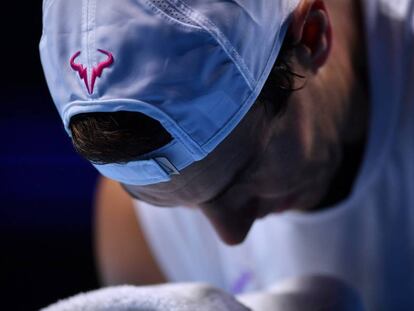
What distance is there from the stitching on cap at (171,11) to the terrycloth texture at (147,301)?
0.73ft

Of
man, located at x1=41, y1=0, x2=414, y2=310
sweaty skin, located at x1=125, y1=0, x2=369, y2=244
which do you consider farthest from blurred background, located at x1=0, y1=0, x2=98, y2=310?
sweaty skin, located at x1=125, y1=0, x2=369, y2=244

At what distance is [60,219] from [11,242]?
11 cm

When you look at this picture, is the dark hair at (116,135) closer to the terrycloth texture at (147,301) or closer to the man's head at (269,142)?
the man's head at (269,142)

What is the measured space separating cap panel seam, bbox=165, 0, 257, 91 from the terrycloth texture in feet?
0.62

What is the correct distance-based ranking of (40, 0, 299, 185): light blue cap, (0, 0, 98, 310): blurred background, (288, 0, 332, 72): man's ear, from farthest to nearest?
(0, 0, 98, 310): blurred background, (288, 0, 332, 72): man's ear, (40, 0, 299, 185): light blue cap

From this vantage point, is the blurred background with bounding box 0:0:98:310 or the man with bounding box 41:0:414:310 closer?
the man with bounding box 41:0:414:310

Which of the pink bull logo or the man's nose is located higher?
the pink bull logo

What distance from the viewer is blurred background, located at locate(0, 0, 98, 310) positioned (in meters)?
1.37

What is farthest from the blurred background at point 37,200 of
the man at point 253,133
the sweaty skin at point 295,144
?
the sweaty skin at point 295,144

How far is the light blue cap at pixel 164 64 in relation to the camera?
517mm

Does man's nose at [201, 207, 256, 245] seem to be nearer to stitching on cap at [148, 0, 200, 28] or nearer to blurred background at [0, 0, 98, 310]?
stitching on cap at [148, 0, 200, 28]

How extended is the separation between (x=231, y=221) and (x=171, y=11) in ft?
0.78

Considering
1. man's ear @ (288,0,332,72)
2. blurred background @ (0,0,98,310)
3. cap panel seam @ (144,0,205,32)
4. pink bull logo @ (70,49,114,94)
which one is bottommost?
blurred background @ (0,0,98,310)

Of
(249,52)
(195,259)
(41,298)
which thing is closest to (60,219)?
(41,298)
